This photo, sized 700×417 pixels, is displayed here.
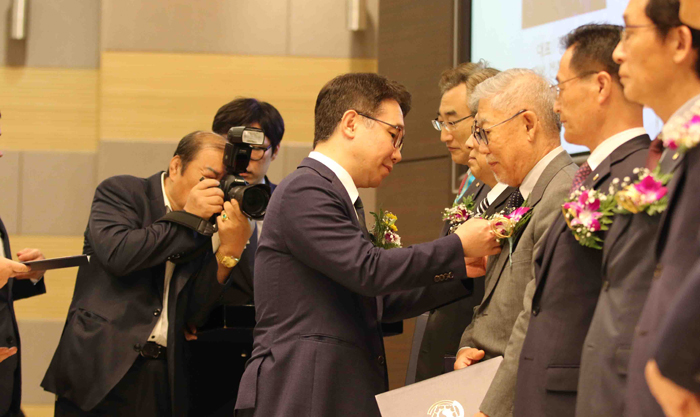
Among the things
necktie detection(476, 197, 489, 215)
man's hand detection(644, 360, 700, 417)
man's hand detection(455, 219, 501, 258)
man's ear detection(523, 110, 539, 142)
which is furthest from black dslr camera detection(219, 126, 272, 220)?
man's hand detection(644, 360, 700, 417)

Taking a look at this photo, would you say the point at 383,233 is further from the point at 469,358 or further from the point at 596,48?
the point at 596,48

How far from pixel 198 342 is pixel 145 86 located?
246 cm

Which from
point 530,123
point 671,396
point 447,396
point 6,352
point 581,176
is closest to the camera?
point 671,396

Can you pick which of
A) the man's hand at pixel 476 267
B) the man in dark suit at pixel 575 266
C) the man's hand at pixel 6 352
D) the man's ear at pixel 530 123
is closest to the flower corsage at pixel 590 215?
the man in dark suit at pixel 575 266

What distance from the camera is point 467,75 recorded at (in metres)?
2.95

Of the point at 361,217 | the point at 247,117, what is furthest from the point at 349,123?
the point at 247,117

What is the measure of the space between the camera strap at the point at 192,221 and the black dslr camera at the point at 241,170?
0.13 m

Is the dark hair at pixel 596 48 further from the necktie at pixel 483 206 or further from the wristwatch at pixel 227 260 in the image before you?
the wristwatch at pixel 227 260

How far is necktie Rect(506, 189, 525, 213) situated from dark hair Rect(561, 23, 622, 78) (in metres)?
0.50

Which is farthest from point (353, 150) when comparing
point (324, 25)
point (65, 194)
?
point (65, 194)

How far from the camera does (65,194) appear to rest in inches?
195

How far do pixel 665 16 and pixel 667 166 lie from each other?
268 millimetres

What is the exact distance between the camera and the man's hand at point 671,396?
1.00m

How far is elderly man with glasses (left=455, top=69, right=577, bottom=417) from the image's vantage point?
1803mm
